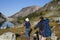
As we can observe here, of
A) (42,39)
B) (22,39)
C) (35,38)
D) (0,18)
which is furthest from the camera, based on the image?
(0,18)

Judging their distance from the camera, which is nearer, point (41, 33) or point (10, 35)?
point (41, 33)

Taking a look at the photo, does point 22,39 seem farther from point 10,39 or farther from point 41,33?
point 41,33

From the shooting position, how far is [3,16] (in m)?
129

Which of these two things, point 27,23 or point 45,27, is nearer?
point 45,27

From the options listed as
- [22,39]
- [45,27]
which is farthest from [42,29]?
[22,39]

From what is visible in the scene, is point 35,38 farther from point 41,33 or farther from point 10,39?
point 41,33

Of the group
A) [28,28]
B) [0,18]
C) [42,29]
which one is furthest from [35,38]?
[0,18]

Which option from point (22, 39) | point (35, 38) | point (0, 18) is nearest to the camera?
point (35, 38)

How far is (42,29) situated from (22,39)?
46.7 ft

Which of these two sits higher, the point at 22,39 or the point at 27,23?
the point at 27,23

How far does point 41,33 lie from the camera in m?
19.7

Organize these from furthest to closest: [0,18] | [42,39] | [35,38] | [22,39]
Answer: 1. [0,18]
2. [22,39]
3. [35,38]
4. [42,39]

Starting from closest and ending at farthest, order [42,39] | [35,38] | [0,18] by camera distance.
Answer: [42,39] < [35,38] < [0,18]

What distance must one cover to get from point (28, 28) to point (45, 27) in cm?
683
